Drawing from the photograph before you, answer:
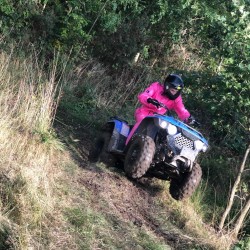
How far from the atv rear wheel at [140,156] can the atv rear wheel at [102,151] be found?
954mm

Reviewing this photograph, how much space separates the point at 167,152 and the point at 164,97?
1.31 metres

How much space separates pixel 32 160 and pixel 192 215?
2.58 m

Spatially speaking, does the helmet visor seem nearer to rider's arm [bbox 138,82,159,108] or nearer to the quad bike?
rider's arm [bbox 138,82,159,108]

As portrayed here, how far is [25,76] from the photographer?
8.78 m

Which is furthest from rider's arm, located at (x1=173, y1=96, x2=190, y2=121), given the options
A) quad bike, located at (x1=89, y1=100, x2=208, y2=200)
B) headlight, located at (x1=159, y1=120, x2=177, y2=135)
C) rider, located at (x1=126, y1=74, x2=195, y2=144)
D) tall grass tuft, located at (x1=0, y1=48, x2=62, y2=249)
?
tall grass tuft, located at (x1=0, y1=48, x2=62, y2=249)

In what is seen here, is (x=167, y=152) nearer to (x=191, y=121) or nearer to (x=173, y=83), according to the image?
(x=191, y=121)

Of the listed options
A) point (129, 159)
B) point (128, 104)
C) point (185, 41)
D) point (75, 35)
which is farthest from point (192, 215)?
point (185, 41)

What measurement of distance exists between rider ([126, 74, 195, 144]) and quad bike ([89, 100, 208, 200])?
1.29ft

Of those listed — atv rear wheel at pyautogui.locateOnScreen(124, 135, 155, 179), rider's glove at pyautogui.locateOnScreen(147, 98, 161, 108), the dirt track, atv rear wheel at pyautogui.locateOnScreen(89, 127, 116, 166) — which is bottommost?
the dirt track

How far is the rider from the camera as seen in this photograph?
7887 millimetres

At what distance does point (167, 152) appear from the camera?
23.4ft

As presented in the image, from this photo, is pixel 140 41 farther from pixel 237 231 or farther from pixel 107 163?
pixel 237 231

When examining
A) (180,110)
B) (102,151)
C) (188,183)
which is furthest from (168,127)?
(102,151)

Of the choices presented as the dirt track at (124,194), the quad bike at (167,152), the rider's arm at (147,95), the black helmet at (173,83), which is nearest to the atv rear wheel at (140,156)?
the quad bike at (167,152)
